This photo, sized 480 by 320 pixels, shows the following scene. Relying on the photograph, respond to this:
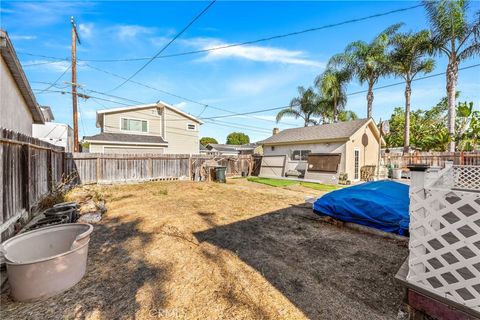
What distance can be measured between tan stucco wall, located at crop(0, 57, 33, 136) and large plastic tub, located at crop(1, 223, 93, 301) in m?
3.69

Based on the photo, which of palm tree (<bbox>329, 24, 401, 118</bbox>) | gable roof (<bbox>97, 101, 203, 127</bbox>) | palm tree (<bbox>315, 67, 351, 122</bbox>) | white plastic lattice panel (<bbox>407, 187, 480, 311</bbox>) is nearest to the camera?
white plastic lattice panel (<bbox>407, 187, 480, 311</bbox>)

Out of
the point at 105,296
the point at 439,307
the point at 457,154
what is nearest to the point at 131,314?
the point at 105,296

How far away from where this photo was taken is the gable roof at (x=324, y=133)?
12.9m

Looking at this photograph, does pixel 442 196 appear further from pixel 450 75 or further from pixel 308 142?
pixel 450 75

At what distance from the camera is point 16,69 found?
204 inches

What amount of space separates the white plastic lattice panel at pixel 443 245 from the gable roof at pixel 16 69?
6.99 metres

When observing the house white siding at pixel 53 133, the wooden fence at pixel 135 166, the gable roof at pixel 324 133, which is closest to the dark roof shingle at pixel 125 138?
the house white siding at pixel 53 133

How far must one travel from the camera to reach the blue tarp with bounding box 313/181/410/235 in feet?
12.8

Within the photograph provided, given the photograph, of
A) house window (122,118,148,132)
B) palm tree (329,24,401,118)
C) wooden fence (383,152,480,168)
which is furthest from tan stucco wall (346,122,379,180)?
house window (122,118,148,132)

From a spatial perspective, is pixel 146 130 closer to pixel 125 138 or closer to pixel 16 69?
pixel 125 138

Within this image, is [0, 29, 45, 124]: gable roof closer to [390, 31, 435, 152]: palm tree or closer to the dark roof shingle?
the dark roof shingle

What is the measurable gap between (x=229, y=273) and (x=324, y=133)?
43.6ft

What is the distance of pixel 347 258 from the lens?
127 inches

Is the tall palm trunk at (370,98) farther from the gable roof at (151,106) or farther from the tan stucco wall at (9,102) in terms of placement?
the tan stucco wall at (9,102)
